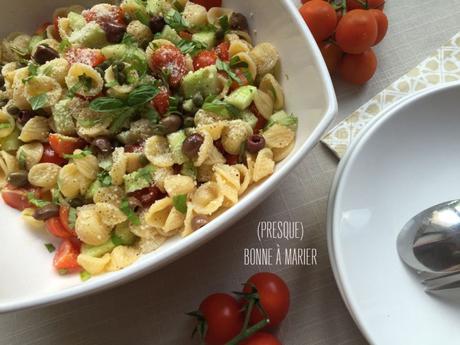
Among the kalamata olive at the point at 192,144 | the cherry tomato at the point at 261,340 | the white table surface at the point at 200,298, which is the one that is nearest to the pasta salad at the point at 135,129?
the kalamata olive at the point at 192,144

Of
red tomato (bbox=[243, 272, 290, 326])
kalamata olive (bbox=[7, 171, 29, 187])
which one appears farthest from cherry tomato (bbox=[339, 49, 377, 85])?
kalamata olive (bbox=[7, 171, 29, 187])

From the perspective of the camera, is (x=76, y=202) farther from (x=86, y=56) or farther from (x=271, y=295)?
(x=271, y=295)

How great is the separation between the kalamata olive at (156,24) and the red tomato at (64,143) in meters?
0.39

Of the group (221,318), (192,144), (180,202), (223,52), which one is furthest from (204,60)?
(221,318)

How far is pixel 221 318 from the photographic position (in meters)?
1.42

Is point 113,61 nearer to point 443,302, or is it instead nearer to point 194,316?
point 194,316

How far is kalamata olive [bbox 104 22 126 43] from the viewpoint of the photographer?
1462 millimetres

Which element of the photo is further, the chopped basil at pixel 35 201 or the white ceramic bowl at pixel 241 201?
the chopped basil at pixel 35 201

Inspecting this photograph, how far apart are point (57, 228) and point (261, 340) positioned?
647 mm

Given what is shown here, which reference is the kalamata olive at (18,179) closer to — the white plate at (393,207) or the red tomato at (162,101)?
the red tomato at (162,101)

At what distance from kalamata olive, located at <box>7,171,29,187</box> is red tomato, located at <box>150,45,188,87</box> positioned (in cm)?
49

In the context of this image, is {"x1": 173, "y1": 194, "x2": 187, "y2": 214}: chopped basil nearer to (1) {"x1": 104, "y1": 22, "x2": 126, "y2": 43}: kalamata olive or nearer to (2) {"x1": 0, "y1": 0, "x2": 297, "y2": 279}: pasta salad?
(2) {"x1": 0, "y1": 0, "x2": 297, "y2": 279}: pasta salad

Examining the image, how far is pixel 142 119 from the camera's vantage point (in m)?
1.41

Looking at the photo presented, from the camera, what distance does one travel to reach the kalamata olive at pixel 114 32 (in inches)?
57.6
